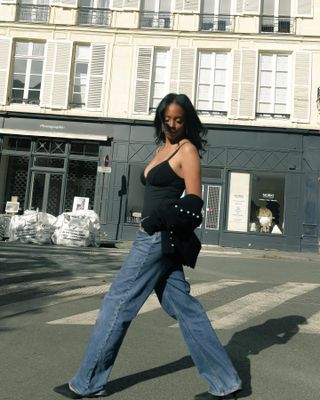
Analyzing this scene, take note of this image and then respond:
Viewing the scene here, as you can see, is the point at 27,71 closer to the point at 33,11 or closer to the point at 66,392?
the point at 33,11

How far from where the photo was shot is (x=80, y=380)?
9.22ft

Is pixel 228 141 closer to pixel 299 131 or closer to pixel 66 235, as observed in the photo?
pixel 299 131

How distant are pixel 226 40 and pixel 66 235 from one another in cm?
1071

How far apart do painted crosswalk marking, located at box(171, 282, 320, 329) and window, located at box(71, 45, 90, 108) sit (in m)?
14.7

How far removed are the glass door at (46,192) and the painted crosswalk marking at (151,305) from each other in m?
13.1

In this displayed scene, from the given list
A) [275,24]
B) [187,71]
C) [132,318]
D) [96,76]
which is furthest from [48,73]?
[132,318]

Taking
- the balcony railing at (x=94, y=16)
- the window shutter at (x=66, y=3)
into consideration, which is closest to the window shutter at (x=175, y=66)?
the balcony railing at (x=94, y=16)

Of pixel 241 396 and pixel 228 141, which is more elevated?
pixel 228 141

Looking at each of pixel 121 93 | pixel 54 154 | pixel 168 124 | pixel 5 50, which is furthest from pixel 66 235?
pixel 168 124

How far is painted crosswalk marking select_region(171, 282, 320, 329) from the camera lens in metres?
5.19

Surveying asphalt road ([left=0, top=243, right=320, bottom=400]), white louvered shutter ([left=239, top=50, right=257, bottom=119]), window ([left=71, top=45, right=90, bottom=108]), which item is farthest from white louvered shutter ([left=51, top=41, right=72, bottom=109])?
asphalt road ([left=0, top=243, right=320, bottom=400])

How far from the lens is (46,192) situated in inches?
779

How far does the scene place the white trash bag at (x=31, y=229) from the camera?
15375 millimetres

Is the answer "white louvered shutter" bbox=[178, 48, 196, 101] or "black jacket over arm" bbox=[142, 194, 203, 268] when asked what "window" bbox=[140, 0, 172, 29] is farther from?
"black jacket over arm" bbox=[142, 194, 203, 268]
